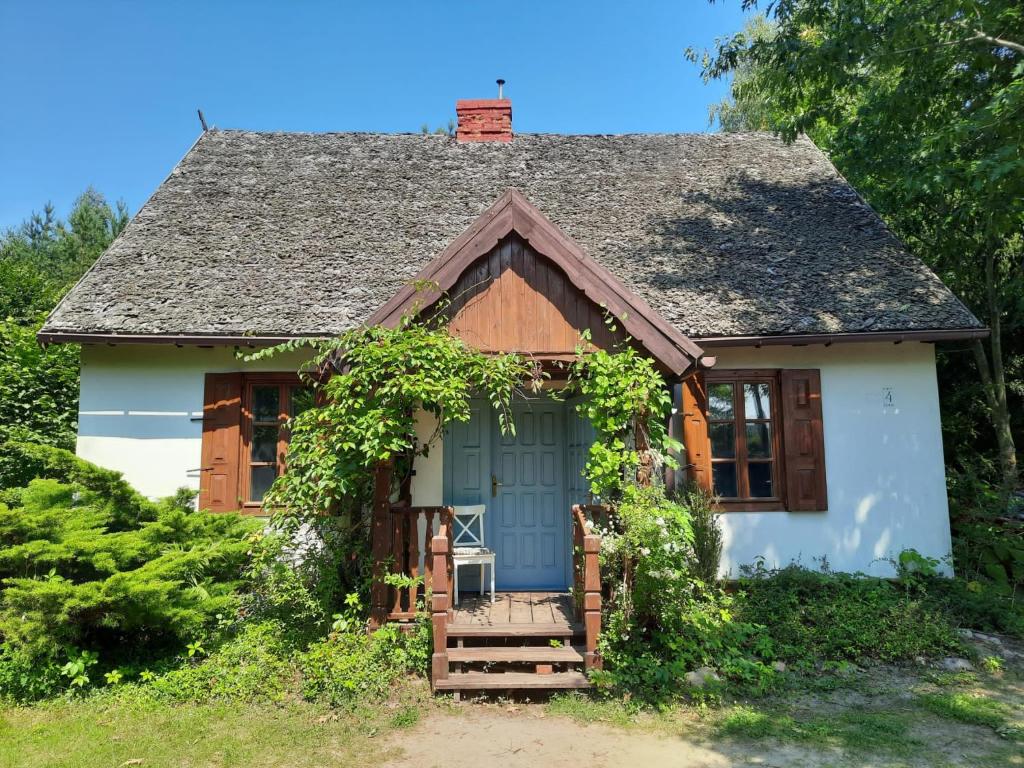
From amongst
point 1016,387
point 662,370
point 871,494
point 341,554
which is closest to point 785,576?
point 871,494

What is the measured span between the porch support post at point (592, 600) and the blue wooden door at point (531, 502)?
228 centimetres

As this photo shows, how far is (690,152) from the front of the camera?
11.4 meters

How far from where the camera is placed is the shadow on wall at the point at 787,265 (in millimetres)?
7414

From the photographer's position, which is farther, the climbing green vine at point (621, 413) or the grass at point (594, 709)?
the climbing green vine at point (621, 413)

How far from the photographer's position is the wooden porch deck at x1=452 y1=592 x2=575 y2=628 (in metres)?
5.93

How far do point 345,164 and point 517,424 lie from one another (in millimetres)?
6014

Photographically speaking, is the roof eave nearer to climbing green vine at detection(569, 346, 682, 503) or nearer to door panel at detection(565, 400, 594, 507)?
door panel at detection(565, 400, 594, 507)

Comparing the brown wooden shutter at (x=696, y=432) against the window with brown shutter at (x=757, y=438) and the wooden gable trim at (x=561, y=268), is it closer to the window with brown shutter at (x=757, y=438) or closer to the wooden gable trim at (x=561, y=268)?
the window with brown shutter at (x=757, y=438)

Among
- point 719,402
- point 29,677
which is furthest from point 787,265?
point 29,677

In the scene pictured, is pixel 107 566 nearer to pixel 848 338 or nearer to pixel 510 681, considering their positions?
pixel 510 681

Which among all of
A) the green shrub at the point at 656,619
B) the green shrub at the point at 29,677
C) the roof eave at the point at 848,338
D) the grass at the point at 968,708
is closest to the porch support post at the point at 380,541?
the green shrub at the point at 656,619

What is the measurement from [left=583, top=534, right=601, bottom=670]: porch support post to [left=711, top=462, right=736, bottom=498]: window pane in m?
2.90

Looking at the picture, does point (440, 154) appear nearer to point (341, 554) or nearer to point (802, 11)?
point (802, 11)

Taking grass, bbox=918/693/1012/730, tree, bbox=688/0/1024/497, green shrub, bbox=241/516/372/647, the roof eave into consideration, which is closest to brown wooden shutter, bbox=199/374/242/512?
green shrub, bbox=241/516/372/647
